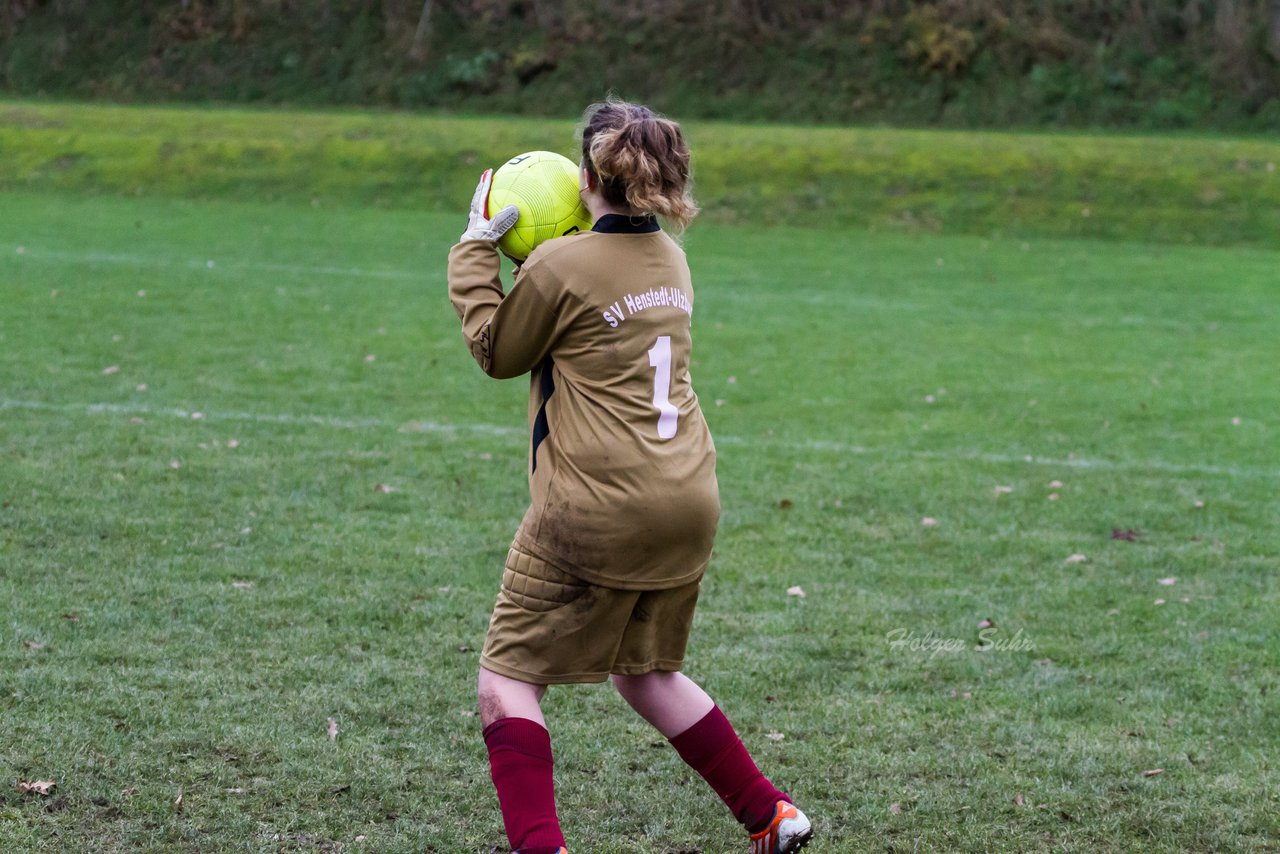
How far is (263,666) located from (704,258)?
13461 millimetres

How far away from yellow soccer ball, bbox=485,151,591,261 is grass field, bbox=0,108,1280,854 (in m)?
1.56

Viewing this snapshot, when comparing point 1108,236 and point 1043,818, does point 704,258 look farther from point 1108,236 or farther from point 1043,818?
point 1043,818

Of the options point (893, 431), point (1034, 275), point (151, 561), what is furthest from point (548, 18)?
point (151, 561)

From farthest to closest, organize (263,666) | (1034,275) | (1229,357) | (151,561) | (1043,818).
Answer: (1034,275) < (1229,357) < (151,561) < (263,666) < (1043,818)

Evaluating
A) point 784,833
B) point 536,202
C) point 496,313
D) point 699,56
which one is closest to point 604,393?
point 496,313

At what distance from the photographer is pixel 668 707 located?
140 inches

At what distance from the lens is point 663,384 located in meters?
3.32

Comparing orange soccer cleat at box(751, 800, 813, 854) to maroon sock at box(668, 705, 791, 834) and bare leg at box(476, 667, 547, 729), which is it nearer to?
maroon sock at box(668, 705, 791, 834)

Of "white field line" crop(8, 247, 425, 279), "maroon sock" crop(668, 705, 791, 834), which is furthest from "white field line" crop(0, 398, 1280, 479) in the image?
"white field line" crop(8, 247, 425, 279)

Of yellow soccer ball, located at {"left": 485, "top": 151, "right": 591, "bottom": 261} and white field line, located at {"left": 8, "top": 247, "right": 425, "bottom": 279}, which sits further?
white field line, located at {"left": 8, "top": 247, "right": 425, "bottom": 279}

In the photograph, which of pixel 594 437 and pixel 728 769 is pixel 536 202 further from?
pixel 728 769

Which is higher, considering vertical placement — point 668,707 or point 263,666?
point 668,707

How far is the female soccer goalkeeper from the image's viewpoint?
10.6 ft

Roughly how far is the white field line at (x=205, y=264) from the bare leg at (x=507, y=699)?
1270 cm
